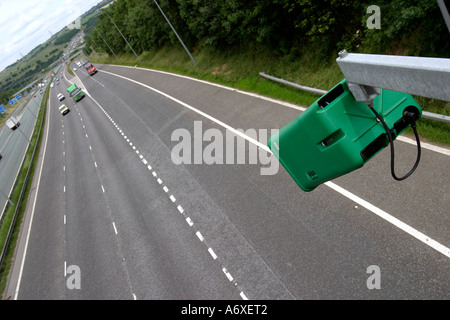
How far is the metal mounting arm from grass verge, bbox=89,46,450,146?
265 inches

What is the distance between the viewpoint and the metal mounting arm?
2.35m

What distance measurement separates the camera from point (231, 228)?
9.56 metres

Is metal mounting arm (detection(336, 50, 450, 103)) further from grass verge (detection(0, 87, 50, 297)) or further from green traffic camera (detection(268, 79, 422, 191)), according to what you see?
grass verge (detection(0, 87, 50, 297))

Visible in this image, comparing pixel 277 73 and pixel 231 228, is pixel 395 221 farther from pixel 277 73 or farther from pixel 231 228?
pixel 277 73

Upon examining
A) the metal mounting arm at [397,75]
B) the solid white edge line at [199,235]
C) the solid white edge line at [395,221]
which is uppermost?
the metal mounting arm at [397,75]

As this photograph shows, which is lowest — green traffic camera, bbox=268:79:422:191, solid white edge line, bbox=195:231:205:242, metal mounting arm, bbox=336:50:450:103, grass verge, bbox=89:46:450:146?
solid white edge line, bbox=195:231:205:242

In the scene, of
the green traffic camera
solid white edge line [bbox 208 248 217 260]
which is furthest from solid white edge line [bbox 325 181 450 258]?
solid white edge line [bbox 208 248 217 260]

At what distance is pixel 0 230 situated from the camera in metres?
19.9

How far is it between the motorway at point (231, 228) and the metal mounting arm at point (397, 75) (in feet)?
16.2

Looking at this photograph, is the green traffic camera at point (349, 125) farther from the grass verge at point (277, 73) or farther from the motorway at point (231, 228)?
the grass verge at point (277, 73)

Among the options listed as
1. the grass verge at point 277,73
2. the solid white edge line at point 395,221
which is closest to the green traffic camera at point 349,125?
the solid white edge line at point 395,221

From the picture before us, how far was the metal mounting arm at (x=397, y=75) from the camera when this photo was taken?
235 centimetres

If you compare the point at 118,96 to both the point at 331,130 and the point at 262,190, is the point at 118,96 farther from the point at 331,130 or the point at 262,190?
the point at 331,130
